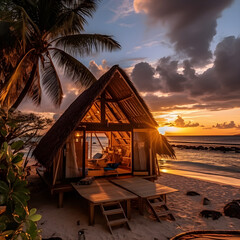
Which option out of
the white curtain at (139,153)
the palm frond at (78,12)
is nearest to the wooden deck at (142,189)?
the white curtain at (139,153)

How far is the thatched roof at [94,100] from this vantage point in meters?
5.60

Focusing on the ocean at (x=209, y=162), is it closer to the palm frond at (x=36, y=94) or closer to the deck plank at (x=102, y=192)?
the deck plank at (x=102, y=192)

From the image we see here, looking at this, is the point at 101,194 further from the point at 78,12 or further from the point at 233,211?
the point at 78,12

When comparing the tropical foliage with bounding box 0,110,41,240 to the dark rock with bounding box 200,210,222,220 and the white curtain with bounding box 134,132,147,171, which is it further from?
the white curtain with bounding box 134,132,147,171

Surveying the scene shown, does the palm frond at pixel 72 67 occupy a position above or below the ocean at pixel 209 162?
above

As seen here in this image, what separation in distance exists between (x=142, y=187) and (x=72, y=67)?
6187 millimetres

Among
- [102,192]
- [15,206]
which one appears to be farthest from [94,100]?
[15,206]

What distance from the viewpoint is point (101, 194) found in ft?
17.2

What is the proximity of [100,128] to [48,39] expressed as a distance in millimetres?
4915

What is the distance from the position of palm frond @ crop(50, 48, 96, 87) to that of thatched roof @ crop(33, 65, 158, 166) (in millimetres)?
1644

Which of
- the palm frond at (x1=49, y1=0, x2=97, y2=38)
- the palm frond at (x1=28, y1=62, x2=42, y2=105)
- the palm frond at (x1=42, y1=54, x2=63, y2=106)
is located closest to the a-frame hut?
the palm frond at (x1=42, y1=54, x2=63, y2=106)

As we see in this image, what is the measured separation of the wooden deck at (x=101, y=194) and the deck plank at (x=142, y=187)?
0.27 metres

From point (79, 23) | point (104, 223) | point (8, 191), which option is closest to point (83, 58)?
point (79, 23)

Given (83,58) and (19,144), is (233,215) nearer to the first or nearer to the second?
(19,144)
